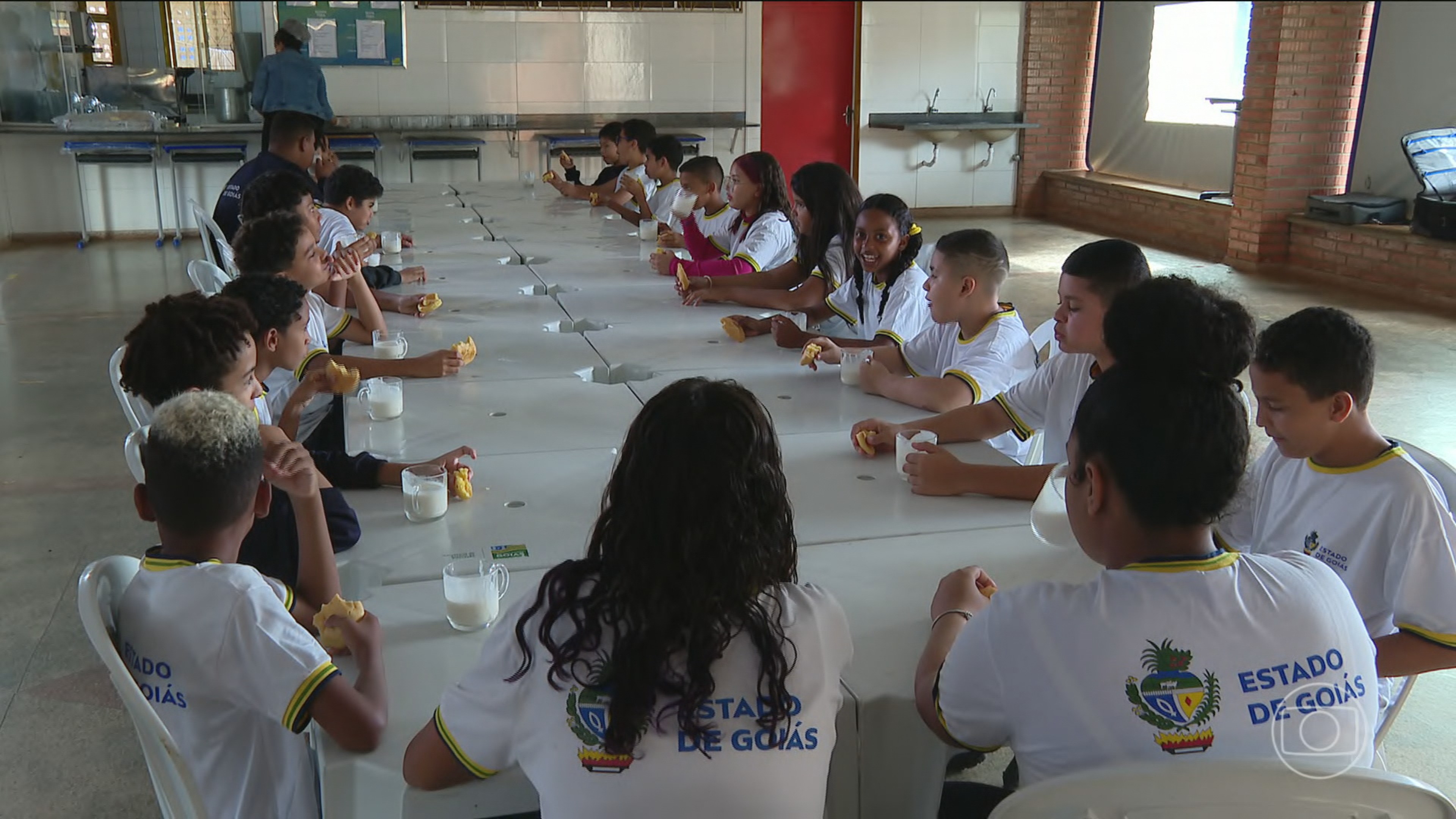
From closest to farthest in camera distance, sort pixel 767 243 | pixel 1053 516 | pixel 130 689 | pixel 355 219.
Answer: pixel 130 689, pixel 1053 516, pixel 767 243, pixel 355 219

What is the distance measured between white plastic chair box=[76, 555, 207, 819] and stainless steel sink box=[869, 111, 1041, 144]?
962cm

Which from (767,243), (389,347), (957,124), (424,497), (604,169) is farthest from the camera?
(957,124)

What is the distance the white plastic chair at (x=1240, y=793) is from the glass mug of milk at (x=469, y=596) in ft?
2.64

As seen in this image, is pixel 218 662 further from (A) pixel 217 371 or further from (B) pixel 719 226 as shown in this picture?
(B) pixel 719 226

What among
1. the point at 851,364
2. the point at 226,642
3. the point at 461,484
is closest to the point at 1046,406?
the point at 851,364

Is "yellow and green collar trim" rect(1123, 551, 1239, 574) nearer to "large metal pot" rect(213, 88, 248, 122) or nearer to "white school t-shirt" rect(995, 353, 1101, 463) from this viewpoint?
"white school t-shirt" rect(995, 353, 1101, 463)

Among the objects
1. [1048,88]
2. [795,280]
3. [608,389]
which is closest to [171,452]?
[608,389]

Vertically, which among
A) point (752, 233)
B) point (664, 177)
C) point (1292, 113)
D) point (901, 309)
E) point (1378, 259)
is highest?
point (1292, 113)

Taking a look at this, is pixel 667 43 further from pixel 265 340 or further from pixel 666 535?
pixel 666 535

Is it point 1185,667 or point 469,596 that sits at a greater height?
point 1185,667

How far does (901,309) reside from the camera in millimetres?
3457

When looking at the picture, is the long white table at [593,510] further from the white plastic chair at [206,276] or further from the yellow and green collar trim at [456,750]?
the white plastic chair at [206,276]

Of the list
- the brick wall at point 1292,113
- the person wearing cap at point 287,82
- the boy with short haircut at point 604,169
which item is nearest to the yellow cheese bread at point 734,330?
the boy with short haircut at point 604,169

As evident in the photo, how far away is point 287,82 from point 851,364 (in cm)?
650
